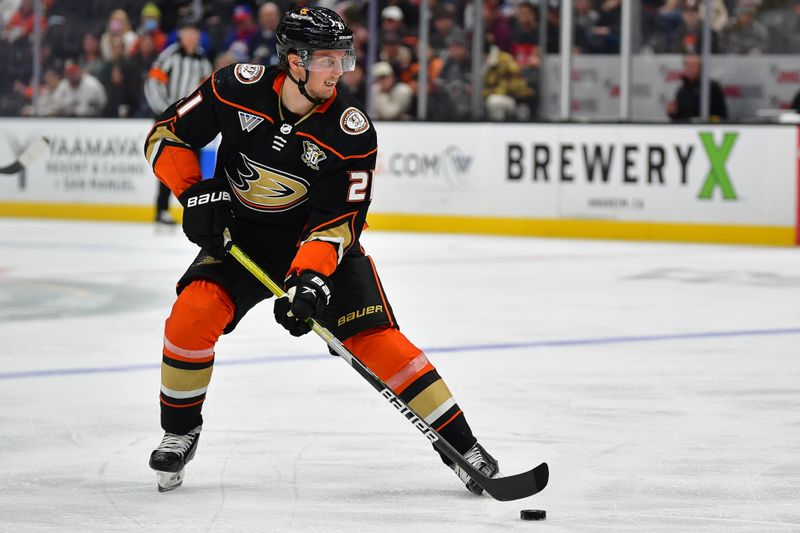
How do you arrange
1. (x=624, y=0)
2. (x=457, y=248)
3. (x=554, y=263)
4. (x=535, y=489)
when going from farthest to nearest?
(x=624, y=0)
(x=457, y=248)
(x=554, y=263)
(x=535, y=489)

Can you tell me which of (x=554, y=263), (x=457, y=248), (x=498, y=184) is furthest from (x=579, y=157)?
(x=554, y=263)

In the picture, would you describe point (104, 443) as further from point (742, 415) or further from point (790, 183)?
point (790, 183)

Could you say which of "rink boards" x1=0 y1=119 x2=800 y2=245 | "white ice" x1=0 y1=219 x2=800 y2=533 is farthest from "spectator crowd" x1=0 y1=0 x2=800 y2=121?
"white ice" x1=0 y1=219 x2=800 y2=533

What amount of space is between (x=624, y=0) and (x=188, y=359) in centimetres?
834

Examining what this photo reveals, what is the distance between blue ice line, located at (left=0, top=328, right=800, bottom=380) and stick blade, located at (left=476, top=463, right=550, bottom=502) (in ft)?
7.09

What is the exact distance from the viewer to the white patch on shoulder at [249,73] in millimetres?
3531

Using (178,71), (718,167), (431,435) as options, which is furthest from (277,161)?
(178,71)

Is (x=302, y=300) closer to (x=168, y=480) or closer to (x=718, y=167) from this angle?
(x=168, y=480)

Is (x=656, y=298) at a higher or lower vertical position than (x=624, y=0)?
lower

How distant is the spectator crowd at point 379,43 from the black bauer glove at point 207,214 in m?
7.99

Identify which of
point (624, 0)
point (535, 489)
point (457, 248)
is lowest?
point (457, 248)

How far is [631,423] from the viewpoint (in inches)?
169

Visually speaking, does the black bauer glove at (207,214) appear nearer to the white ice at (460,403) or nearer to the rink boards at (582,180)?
the white ice at (460,403)

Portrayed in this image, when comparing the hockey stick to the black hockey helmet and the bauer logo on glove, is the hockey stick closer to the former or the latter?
the bauer logo on glove
